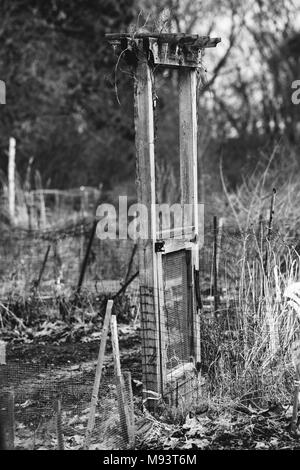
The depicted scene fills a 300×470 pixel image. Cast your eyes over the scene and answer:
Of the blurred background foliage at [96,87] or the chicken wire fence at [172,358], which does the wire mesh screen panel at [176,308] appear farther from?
the blurred background foliage at [96,87]

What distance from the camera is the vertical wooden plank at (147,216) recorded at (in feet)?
16.4

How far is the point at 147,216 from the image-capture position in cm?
507

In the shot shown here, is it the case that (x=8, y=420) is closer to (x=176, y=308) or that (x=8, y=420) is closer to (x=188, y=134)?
(x=176, y=308)

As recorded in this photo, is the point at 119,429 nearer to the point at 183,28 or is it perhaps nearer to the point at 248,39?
the point at 183,28

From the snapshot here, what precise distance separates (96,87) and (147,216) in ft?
47.3

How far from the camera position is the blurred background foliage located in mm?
17328

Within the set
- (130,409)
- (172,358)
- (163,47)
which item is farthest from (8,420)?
(163,47)

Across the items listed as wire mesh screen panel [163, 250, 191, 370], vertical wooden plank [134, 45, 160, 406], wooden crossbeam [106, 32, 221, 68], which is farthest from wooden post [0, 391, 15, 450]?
wooden crossbeam [106, 32, 221, 68]

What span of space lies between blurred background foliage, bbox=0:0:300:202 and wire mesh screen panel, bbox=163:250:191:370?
7802 millimetres

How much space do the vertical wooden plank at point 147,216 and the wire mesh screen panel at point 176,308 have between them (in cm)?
20

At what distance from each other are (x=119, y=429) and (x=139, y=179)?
1.65 m

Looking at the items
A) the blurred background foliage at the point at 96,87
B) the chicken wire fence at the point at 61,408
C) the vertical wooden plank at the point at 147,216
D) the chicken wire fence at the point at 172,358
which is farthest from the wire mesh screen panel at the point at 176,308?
the blurred background foliage at the point at 96,87

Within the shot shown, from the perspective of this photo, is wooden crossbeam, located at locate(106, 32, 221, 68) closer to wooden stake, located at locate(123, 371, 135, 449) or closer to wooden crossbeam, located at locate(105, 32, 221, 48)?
wooden crossbeam, located at locate(105, 32, 221, 48)

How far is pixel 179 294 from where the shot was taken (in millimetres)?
5551
